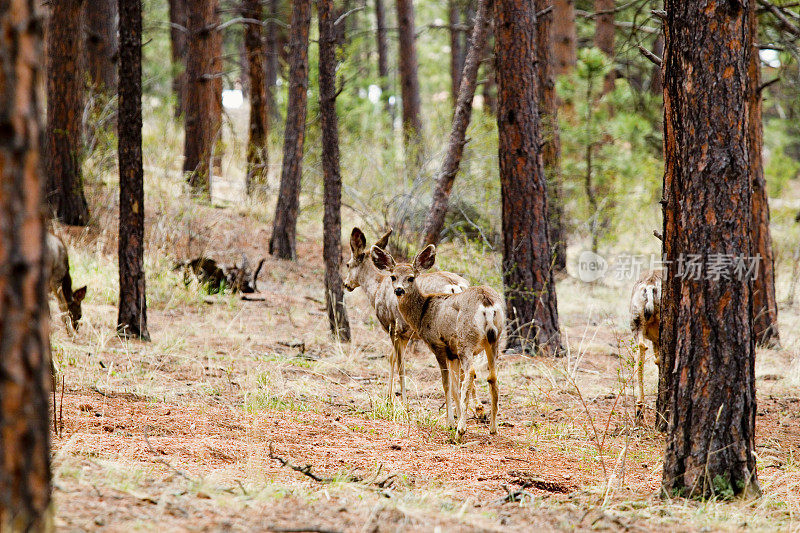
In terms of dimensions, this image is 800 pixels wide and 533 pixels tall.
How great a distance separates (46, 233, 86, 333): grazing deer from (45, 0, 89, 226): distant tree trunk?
4656 millimetres

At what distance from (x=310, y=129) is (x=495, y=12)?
8.58 metres

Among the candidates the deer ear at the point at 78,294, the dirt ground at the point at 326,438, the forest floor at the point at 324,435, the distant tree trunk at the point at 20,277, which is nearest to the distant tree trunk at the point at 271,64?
the forest floor at the point at 324,435

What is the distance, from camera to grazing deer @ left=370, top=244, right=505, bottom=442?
21.4 feet

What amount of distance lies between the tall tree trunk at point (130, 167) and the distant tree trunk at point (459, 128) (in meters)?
4.06

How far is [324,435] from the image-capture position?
6.29 metres

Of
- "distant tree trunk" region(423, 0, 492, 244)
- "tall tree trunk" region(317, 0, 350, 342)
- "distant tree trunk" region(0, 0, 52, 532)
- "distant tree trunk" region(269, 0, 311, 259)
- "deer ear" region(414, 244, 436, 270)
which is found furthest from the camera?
"distant tree trunk" region(269, 0, 311, 259)

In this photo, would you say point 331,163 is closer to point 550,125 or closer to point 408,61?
point 550,125

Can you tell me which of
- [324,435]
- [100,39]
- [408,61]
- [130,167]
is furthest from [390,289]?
[408,61]

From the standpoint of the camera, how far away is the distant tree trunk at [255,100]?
17.8 meters

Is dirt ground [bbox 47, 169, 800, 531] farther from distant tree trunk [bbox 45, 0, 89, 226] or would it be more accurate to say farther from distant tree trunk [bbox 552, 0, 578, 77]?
distant tree trunk [bbox 552, 0, 578, 77]

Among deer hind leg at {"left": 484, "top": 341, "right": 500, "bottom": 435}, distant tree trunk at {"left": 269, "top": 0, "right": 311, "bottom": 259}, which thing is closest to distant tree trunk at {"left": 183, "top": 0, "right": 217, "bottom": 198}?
distant tree trunk at {"left": 269, "top": 0, "right": 311, "bottom": 259}

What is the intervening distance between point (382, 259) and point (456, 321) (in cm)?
119

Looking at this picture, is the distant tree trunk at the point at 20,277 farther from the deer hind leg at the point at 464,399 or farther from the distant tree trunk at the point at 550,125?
the distant tree trunk at the point at 550,125

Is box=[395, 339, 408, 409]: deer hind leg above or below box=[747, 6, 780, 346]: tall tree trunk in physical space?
below
